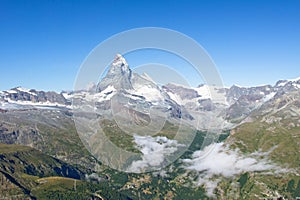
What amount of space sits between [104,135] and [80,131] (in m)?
2.43

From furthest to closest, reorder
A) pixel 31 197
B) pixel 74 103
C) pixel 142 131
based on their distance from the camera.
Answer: pixel 31 197
pixel 142 131
pixel 74 103

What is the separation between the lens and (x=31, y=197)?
19888 centimetres

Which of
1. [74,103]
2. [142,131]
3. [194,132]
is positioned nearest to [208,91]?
[194,132]

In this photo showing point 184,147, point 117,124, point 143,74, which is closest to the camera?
point 184,147

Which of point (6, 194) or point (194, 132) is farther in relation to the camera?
point (6, 194)

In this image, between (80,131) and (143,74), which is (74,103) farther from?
(143,74)

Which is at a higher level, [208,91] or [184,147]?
[208,91]

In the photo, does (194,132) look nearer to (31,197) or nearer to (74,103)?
(74,103)

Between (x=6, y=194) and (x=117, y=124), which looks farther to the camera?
(x=6, y=194)

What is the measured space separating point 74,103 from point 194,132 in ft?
23.2

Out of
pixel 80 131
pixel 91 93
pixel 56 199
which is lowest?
pixel 80 131

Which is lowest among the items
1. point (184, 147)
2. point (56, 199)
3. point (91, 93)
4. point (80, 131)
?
point (184, 147)

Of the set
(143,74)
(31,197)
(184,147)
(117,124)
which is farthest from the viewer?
(31,197)

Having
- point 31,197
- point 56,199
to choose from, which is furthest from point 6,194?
point 56,199
